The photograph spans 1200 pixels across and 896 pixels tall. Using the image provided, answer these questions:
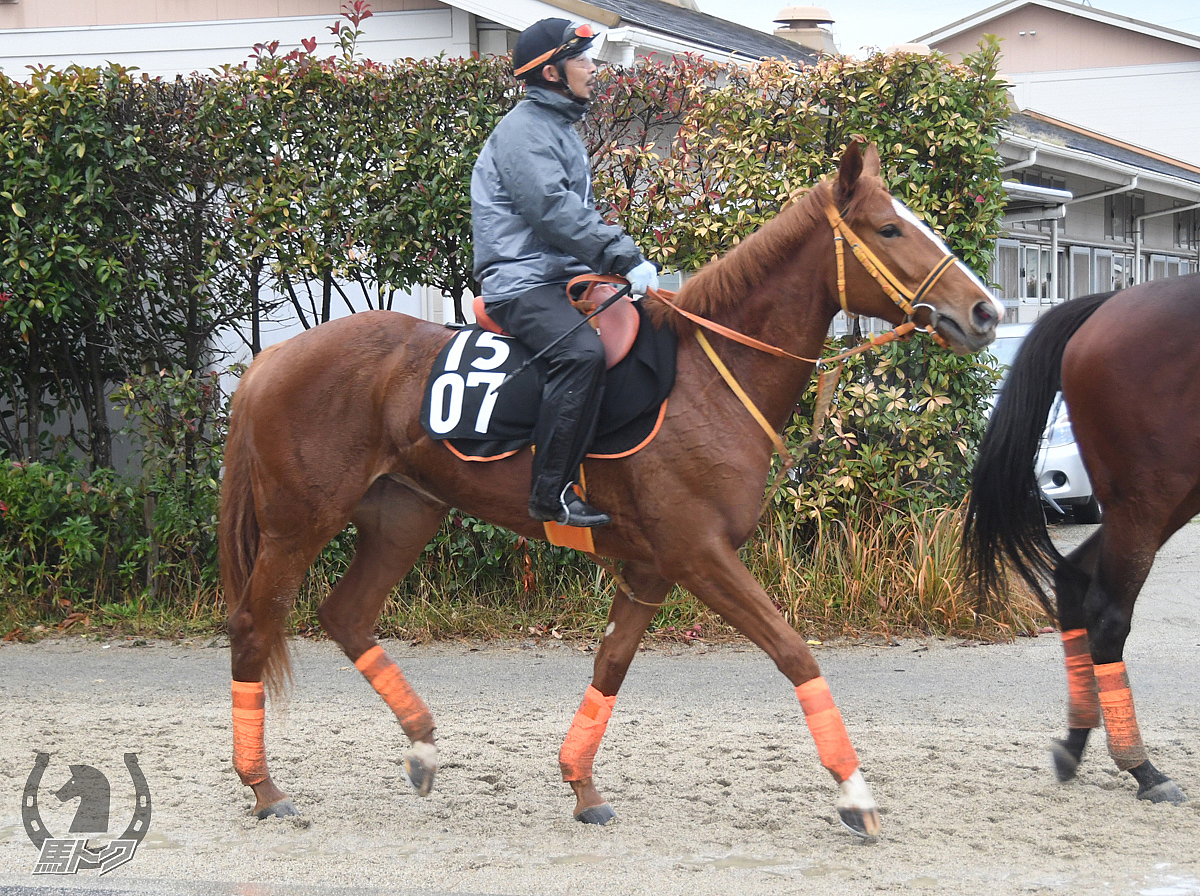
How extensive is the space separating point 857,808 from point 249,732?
2249mm

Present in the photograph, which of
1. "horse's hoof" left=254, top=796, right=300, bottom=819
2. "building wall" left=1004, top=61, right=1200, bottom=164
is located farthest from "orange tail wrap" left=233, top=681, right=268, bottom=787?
"building wall" left=1004, top=61, right=1200, bottom=164

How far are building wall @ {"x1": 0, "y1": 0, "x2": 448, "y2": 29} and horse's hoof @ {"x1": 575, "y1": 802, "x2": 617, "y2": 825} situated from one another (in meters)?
7.87

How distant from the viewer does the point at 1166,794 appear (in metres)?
4.21

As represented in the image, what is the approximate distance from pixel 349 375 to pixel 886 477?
3.83 m

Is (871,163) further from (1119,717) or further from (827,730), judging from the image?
(1119,717)

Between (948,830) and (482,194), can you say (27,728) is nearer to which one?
(482,194)

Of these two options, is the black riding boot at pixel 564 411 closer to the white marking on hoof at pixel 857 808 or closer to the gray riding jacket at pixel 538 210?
the gray riding jacket at pixel 538 210

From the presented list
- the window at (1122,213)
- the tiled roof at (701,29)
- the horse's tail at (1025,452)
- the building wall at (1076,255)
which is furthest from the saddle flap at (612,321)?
the window at (1122,213)

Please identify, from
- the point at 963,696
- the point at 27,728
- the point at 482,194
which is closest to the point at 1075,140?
the point at 963,696

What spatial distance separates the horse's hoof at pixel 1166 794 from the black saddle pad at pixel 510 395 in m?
2.31

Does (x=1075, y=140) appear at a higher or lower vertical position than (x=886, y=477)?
higher

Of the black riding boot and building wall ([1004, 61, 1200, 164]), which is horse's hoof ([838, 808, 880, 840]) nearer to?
the black riding boot

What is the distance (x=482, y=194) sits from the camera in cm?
424

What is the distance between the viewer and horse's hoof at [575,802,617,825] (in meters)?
4.17
